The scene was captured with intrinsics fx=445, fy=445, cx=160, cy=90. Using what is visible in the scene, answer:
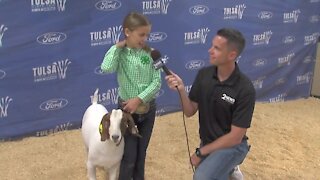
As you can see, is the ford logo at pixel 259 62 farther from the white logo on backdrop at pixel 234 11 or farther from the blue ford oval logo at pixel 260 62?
the white logo on backdrop at pixel 234 11

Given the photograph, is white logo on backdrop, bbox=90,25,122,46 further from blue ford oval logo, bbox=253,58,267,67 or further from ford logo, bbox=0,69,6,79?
blue ford oval logo, bbox=253,58,267,67

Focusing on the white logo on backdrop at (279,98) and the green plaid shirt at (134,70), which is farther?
the white logo on backdrop at (279,98)

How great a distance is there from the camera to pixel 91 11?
4.24 m

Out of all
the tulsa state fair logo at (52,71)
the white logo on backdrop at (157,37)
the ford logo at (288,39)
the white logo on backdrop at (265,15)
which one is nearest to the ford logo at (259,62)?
the ford logo at (288,39)

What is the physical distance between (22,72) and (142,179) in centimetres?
167

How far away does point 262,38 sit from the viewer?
5633 mm

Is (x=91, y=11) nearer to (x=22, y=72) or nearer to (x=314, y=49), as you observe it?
(x=22, y=72)

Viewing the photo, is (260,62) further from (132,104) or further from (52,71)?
(132,104)

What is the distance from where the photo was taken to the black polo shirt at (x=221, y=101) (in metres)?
2.56

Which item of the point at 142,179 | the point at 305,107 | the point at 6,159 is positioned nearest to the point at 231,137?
the point at 142,179

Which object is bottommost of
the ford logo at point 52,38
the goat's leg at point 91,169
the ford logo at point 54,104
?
the ford logo at point 54,104

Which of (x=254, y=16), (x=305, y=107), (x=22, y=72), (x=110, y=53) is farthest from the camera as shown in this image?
(x=305, y=107)

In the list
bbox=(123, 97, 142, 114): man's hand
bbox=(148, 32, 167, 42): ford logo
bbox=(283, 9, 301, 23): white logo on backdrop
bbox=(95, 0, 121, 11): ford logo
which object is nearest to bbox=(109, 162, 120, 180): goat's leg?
bbox=(123, 97, 142, 114): man's hand

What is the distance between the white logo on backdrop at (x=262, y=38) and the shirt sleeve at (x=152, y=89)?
3.00 metres
